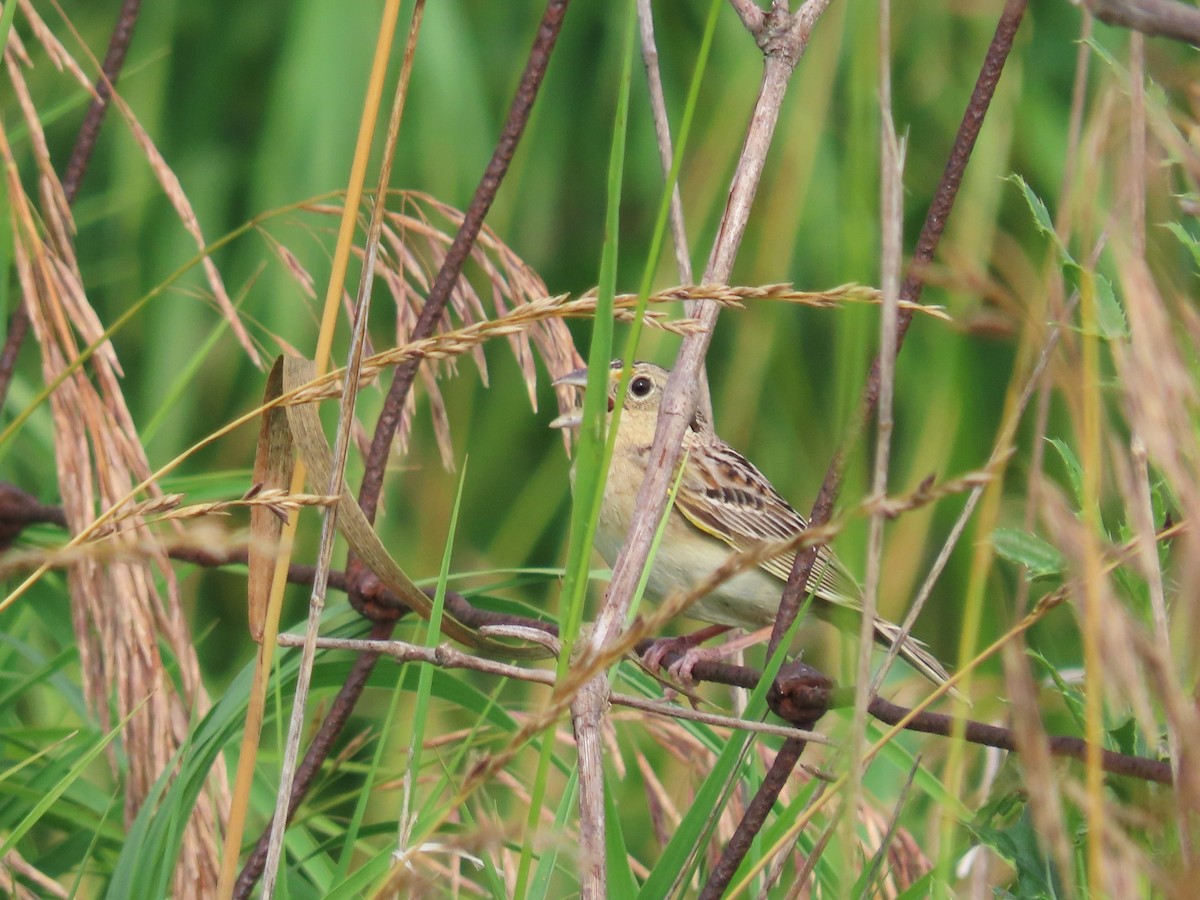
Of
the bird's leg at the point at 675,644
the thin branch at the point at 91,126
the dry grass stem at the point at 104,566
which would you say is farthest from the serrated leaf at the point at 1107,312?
the bird's leg at the point at 675,644

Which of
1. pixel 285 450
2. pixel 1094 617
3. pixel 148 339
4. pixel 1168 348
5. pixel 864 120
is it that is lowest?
pixel 148 339

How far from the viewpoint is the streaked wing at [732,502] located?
3424mm

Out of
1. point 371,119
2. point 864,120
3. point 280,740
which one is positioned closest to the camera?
point 864,120

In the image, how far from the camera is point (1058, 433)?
4113 millimetres

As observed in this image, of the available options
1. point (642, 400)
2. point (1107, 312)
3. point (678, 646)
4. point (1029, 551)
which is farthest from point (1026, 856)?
point (642, 400)

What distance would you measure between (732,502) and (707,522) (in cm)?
15

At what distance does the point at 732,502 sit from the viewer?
3.59 metres

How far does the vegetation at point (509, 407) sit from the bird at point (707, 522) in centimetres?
25

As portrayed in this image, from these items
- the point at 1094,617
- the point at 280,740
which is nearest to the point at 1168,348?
the point at 1094,617

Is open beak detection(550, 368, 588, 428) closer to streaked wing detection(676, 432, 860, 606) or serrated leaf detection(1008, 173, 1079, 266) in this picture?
streaked wing detection(676, 432, 860, 606)

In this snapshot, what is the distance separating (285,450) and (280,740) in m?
0.59

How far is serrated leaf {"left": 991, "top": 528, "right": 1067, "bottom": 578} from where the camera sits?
1.41m

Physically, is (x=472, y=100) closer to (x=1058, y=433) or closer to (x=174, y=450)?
(x=174, y=450)

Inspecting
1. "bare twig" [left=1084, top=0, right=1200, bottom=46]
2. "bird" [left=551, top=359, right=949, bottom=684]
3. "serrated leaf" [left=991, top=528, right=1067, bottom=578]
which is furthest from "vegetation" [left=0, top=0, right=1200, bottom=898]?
"bird" [left=551, top=359, right=949, bottom=684]
